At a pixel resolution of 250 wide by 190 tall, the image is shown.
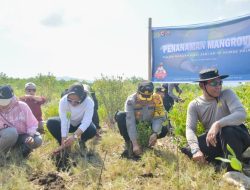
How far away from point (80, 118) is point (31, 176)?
1316mm

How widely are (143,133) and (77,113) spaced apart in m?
0.97

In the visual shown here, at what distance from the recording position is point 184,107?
464cm

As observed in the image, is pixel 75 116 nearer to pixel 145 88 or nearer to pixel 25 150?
pixel 25 150

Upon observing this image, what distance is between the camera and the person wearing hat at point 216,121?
344 centimetres

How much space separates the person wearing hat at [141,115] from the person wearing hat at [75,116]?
17.5 inches

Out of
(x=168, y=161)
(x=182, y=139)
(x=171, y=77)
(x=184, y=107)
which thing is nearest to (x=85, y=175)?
(x=168, y=161)

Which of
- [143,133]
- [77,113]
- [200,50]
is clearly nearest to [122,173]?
[143,133]

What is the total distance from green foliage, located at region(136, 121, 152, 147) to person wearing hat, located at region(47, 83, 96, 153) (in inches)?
26.5

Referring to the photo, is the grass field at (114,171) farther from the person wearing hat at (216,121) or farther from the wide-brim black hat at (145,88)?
the wide-brim black hat at (145,88)

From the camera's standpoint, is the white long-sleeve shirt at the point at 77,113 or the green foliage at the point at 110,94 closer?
the white long-sleeve shirt at the point at 77,113

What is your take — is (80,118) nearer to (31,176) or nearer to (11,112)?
(11,112)

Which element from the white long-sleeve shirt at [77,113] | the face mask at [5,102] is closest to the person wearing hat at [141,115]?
the white long-sleeve shirt at [77,113]

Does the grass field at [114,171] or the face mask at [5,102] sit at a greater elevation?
the face mask at [5,102]

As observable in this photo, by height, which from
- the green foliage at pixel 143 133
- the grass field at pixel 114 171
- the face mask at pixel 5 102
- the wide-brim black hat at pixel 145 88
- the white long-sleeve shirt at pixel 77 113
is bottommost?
the grass field at pixel 114 171
